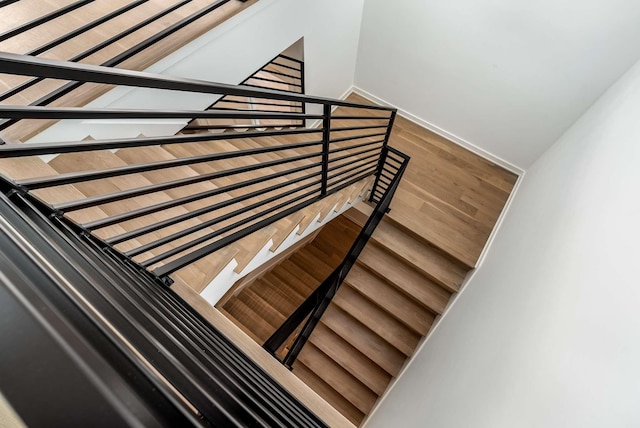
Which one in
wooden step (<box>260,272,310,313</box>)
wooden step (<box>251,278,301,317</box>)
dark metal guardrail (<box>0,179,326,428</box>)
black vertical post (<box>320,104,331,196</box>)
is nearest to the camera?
dark metal guardrail (<box>0,179,326,428</box>)

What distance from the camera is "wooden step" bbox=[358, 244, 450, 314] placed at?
10.0ft

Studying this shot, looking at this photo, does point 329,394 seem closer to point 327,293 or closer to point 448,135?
point 327,293

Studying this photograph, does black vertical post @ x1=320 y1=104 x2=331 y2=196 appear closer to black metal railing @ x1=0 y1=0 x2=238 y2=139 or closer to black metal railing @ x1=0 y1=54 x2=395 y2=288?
black metal railing @ x1=0 y1=54 x2=395 y2=288

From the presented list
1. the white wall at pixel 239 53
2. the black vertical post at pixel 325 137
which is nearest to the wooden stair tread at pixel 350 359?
the black vertical post at pixel 325 137

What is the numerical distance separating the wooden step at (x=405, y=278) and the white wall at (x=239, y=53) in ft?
6.30

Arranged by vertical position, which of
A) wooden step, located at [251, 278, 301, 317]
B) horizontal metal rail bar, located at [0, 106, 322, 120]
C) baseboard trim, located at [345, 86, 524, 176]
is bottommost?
horizontal metal rail bar, located at [0, 106, 322, 120]

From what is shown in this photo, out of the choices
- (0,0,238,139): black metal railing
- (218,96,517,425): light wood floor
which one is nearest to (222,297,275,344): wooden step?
(218,96,517,425): light wood floor

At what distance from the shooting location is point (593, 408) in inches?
29.7

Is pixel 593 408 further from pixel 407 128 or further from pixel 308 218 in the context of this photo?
pixel 407 128

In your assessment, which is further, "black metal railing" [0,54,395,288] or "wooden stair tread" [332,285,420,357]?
"wooden stair tread" [332,285,420,357]

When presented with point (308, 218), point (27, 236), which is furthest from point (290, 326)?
point (27, 236)

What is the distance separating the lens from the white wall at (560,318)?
2.63 ft

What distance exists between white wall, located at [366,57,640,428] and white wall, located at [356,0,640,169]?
599mm

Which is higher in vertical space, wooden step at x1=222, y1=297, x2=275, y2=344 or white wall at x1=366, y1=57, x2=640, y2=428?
white wall at x1=366, y1=57, x2=640, y2=428
